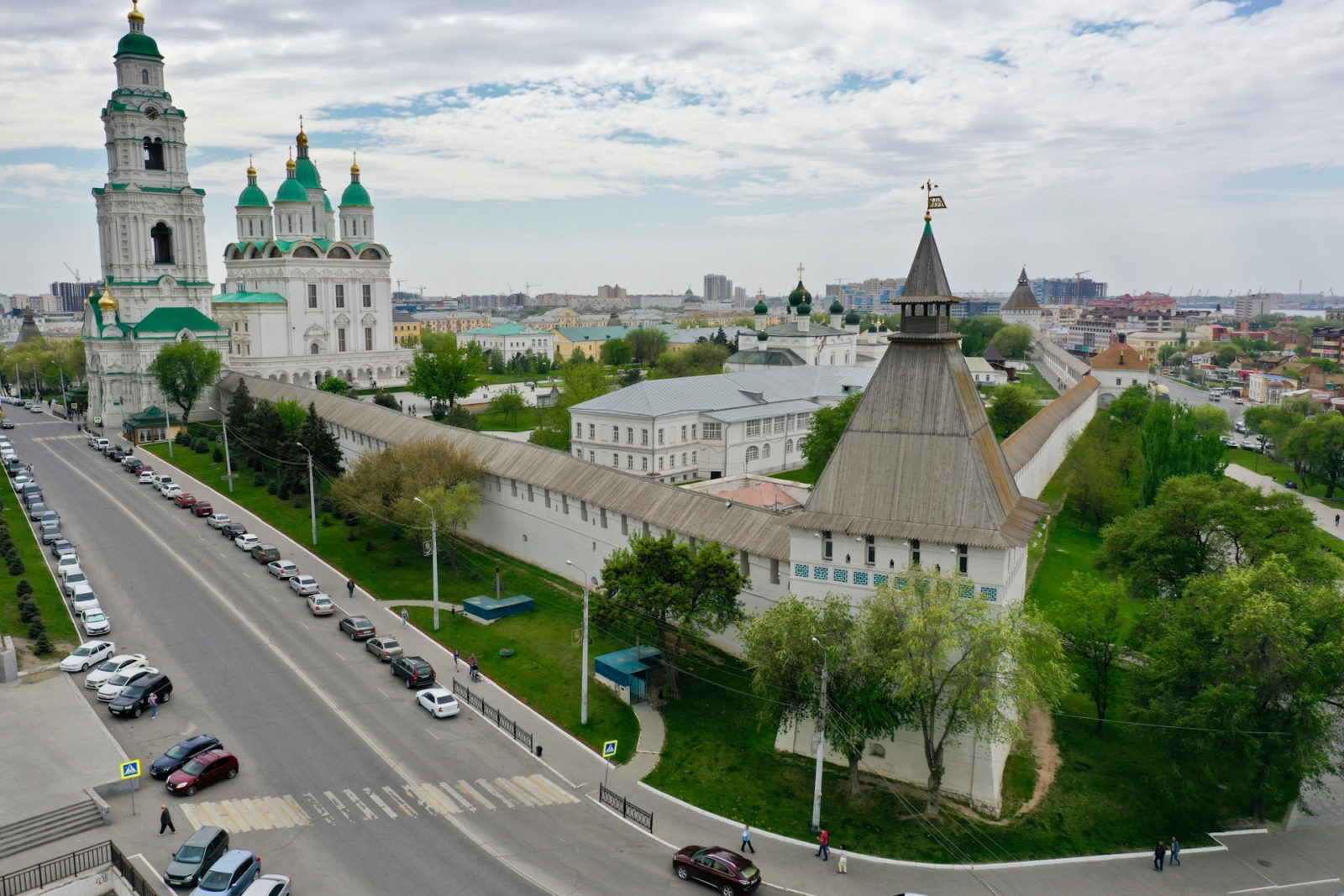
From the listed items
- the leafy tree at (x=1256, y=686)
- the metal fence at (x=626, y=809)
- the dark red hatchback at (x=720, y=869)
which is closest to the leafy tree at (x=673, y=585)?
the metal fence at (x=626, y=809)

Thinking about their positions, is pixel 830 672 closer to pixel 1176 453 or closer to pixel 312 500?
pixel 312 500

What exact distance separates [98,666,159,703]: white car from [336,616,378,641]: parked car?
741 centimetres

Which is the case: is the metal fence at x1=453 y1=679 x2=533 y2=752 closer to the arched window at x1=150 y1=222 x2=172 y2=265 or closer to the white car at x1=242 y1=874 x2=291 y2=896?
the white car at x1=242 y1=874 x2=291 y2=896

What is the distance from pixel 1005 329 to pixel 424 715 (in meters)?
177

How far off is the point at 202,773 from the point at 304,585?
17265mm

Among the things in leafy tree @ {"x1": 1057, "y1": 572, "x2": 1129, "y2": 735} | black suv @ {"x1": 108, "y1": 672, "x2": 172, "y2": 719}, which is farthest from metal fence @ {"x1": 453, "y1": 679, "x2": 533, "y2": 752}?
leafy tree @ {"x1": 1057, "y1": 572, "x2": 1129, "y2": 735}

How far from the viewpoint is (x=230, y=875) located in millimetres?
21797

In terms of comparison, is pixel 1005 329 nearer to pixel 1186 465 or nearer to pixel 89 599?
pixel 1186 465

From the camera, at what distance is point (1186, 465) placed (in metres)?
54.0

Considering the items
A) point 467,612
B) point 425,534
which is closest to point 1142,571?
point 467,612

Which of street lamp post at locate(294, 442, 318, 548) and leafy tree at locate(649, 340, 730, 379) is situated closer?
street lamp post at locate(294, 442, 318, 548)

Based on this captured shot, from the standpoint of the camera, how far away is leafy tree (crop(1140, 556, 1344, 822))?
26.6m

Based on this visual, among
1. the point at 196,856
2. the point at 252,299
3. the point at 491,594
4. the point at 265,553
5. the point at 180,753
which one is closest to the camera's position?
the point at 196,856

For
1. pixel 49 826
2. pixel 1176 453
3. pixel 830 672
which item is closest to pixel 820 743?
pixel 830 672
